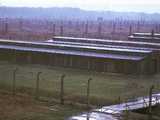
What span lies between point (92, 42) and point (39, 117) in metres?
25.6

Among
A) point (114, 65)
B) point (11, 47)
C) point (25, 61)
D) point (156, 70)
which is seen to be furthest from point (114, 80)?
point (11, 47)

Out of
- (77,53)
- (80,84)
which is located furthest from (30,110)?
(77,53)

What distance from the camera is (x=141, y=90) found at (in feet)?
73.7

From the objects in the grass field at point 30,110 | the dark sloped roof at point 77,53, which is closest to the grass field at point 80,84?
the dark sloped roof at point 77,53

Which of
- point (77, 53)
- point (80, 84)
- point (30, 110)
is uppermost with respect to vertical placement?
point (77, 53)

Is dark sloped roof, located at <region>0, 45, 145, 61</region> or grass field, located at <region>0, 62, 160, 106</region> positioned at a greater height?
dark sloped roof, located at <region>0, 45, 145, 61</region>

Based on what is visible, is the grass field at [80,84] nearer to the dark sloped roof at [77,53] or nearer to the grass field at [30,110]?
the dark sloped roof at [77,53]

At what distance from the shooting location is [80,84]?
23484mm

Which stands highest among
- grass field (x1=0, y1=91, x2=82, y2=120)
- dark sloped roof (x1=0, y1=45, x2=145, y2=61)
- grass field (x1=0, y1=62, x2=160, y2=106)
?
dark sloped roof (x1=0, y1=45, x2=145, y2=61)

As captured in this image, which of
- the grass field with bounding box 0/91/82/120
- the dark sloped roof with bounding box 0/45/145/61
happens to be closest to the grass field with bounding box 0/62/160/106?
the dark sloped roof with bounding box 0/45/145/61

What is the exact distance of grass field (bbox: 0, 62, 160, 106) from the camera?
2014 centimetres

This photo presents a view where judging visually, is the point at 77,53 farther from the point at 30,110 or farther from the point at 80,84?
the point at 30,110

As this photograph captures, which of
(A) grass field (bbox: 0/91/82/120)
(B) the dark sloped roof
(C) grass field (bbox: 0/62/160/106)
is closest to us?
(A) grass field (bbox: 0/91/82/120)

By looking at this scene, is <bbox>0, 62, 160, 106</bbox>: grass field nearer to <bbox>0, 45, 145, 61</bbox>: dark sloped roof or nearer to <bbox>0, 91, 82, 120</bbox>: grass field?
<bbox>0, 45, 145, 61</bbox>: dark sloped roof
